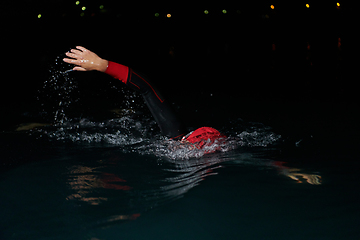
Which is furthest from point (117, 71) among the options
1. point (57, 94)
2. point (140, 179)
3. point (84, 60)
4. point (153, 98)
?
point (57, 94)

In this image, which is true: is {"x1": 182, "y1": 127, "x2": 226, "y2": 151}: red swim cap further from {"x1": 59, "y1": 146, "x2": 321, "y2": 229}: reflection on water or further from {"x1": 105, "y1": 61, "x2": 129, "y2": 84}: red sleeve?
{"x1": 105, "y1": 61, "x2": 129, "y2": 84}: red sleeve

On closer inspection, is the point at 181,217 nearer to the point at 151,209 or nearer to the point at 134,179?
the point at 151,209

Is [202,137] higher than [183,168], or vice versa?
[202,137]

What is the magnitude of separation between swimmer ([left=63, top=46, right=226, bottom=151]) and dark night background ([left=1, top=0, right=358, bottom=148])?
4.76ft


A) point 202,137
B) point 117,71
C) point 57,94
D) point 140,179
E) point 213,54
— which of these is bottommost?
point 140,179

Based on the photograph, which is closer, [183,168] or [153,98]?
[183,168]

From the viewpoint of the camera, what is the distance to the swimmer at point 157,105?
2689 millimetres

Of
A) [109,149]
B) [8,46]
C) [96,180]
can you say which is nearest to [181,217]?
[96,180]

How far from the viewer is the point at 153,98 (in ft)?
9.80

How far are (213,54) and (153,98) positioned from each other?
8.87 metres

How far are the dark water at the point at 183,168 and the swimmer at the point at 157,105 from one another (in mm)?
127

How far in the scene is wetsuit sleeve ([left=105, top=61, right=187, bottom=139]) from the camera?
2.74 meters

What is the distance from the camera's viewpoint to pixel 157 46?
11047mm

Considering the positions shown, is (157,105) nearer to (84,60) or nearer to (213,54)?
(84,60)
